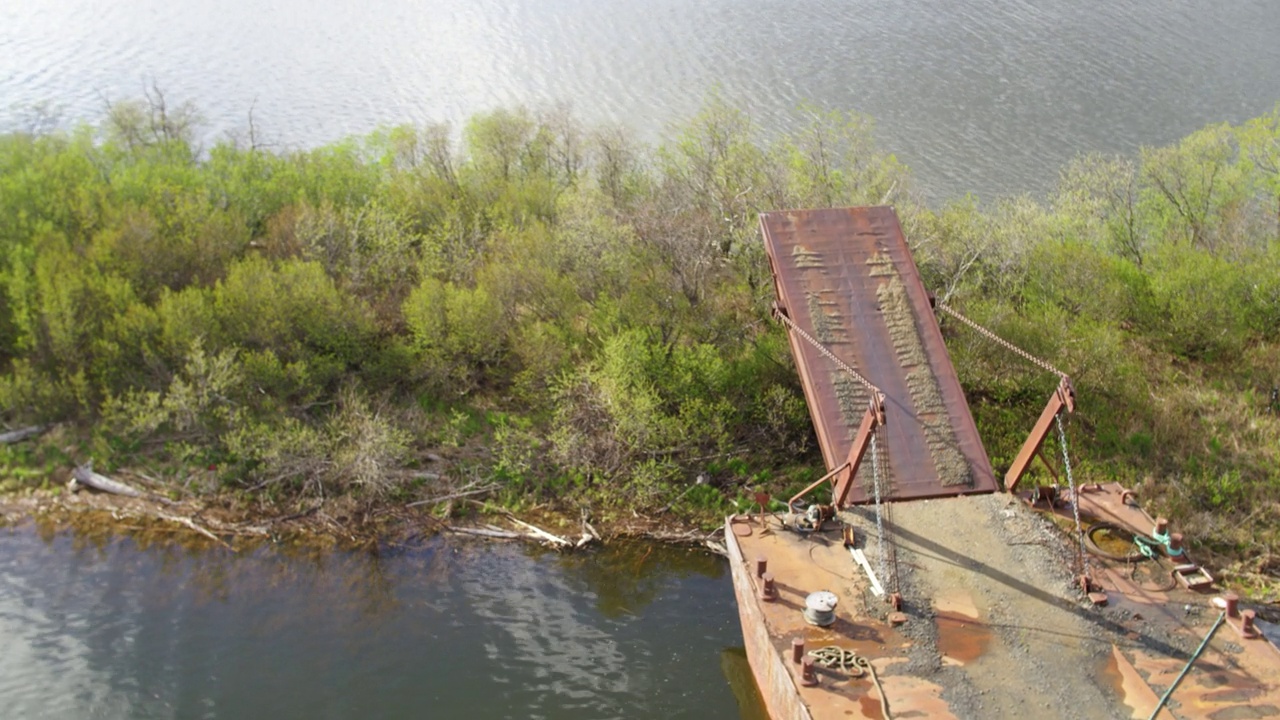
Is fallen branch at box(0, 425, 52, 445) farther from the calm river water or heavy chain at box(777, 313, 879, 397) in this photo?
heavy chain at box(777, 313, 879, 397)

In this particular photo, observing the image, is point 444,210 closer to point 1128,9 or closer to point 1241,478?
point 1241,478

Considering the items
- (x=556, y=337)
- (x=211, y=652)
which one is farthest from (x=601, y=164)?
(x=211, y=652)

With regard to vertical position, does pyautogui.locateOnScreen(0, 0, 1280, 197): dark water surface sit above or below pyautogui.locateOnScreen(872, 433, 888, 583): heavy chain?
above

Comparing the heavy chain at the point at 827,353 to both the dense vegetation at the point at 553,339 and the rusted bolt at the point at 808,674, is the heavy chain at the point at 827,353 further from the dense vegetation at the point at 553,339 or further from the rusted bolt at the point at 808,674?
the dense vegetation at the point at 553,339

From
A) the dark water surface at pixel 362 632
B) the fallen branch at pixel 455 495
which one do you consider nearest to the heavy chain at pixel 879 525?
the dark water surface at pixel 362 632

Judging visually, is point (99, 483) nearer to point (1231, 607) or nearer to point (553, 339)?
point (553, 339)

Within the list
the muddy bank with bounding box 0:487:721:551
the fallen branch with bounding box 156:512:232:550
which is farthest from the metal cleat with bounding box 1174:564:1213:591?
the fallen branch with bounding box 156:512:232:550
